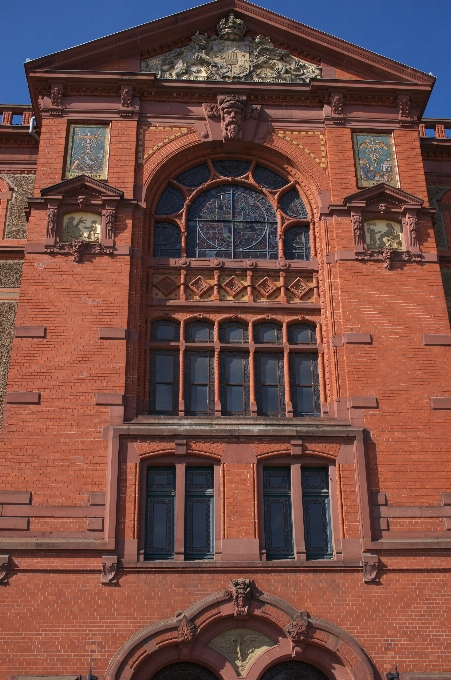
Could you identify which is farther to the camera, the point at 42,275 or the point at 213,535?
the point at 42,275

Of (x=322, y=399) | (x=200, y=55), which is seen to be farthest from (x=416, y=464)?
(x=200, y=55)

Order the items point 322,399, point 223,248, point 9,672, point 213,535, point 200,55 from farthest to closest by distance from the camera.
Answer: point 200,55, point 223,248, point 322,399, point 213,535, point 9,672

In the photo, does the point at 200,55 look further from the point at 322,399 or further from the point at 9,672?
the point at 9,672

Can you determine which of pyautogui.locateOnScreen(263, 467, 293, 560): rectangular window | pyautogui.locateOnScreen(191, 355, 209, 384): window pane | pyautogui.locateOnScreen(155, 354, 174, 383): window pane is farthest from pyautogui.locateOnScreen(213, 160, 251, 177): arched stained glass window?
pyautogui.locateOnScreen(263, 467, 293, 560): rectangular window

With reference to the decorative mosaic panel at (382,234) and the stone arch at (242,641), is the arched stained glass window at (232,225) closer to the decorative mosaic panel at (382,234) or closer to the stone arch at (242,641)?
the decorative mosaic panel at (382,234)

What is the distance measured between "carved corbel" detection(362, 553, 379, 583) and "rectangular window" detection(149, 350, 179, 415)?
517 centimetres

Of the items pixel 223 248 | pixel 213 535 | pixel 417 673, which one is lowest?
pixel 417 673

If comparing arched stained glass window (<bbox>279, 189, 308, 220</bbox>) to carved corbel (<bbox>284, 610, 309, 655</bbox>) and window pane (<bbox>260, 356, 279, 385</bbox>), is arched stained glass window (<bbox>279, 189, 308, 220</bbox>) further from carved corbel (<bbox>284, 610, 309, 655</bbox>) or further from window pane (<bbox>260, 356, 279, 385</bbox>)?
carved corbel (<bbox>284, 610, 309, 655</bbox>)

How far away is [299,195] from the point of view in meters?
22.1

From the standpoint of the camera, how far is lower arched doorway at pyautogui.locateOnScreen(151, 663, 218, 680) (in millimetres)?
16547

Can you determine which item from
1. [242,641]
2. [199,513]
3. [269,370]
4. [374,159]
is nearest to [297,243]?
[374,159]

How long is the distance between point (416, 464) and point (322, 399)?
101 inches

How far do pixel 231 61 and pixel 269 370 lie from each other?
8.83 meters

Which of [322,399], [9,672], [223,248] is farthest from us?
[223,248]
